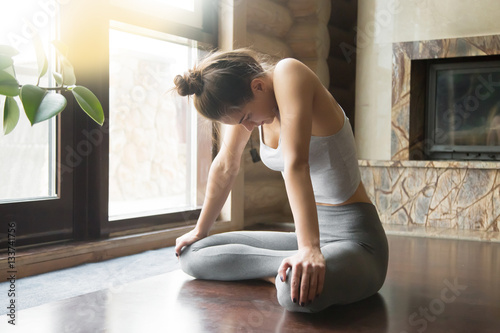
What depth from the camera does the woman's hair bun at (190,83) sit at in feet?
6.04

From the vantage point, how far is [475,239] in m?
3.56

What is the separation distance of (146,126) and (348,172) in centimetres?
178

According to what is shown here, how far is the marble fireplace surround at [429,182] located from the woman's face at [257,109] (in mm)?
2197

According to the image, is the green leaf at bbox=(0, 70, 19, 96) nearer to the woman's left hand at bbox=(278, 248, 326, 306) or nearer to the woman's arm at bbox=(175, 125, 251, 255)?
the woman's left hand at bbox=(278, 248, 326, 306)

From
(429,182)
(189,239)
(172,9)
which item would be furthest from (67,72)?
(429,182)

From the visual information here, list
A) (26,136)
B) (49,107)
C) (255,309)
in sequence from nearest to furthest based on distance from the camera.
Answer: (49,107) → (255,309) → (26,136)

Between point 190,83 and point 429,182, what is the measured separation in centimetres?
273

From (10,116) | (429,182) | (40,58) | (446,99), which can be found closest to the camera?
(10,116)

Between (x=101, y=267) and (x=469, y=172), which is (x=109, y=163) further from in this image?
(x=469, y=172)

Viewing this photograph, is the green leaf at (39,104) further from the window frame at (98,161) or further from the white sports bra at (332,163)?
the window frame at (98,161)

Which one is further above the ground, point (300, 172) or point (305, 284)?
point (300, 172)

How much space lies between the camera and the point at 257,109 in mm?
1860

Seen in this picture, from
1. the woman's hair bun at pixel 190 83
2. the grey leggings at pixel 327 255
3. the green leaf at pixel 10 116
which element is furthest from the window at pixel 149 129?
the green leaf at pixel 10 116

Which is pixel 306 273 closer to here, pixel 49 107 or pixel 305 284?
pixel 305 284
